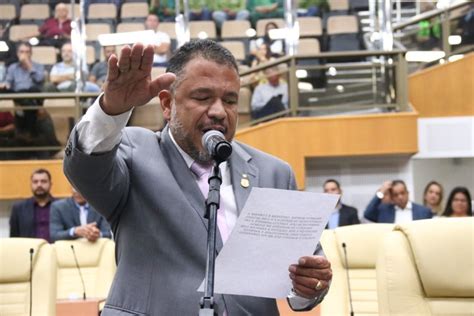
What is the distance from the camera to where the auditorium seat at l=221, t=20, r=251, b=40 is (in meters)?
10.5

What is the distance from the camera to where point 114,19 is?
1081cm

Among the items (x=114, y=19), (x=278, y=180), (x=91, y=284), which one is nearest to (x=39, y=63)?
(x=114, y=19)

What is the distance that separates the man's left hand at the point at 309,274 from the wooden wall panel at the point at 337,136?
7478 millimetres

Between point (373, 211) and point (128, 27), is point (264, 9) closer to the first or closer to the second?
point (128, 27)

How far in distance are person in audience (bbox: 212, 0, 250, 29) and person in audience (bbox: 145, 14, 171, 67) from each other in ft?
2.05

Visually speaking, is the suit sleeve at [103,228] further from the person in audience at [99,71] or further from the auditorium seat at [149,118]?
the person in audience at [99,71]

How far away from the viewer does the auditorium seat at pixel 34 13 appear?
10836 mm

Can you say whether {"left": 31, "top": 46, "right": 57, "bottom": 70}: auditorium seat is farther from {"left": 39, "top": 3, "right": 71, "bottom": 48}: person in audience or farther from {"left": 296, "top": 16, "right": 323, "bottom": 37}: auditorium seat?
{"left": 296, "top": 16, "right": 323, "bottom": 37}: auditorium seat

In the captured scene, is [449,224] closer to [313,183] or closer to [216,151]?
[216,151]

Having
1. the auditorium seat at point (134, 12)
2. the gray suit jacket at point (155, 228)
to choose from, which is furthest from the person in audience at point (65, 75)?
the gray suit jacket at point (155, 228)

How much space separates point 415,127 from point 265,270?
25.8 feet

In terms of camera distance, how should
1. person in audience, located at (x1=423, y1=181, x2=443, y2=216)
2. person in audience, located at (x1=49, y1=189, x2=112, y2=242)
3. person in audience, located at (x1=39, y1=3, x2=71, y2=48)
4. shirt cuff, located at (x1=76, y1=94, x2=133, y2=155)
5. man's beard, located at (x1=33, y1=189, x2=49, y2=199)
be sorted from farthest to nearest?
person in audience, located at (x1=39, y1=3, x2=71, y2=48)
person in audience, located at (x1=423, y1=181, x2=443, y2=216)
man's beard, located at (x1=33, y1=189, x2=49, y2=199)
person in audience, located at (x1=49, y1=189, x2=112, y2=242)
shirt cuff, located at (x1=76, y1=94, x2=133, y2=155)

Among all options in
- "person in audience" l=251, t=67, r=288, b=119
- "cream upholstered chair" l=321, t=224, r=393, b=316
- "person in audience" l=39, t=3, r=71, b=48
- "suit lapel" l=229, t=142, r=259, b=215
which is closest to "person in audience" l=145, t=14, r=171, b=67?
"person in audience" l=39, t=3, r=71, b=48

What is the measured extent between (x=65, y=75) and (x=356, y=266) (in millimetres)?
5512
